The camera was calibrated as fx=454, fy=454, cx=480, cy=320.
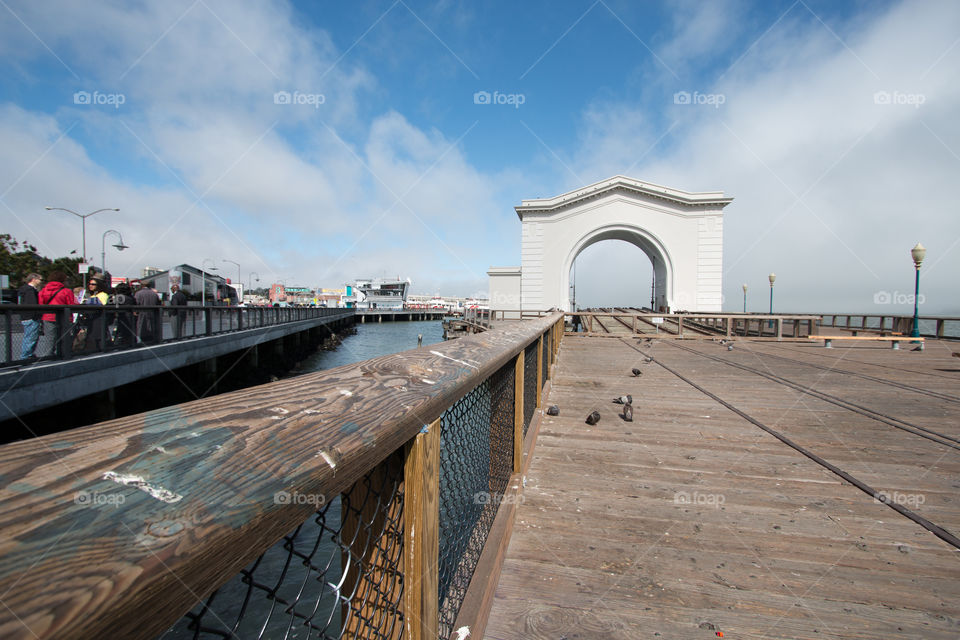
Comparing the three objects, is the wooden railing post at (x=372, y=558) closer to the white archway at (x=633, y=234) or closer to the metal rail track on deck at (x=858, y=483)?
the metal rail track on deck at (x=858, y=483)

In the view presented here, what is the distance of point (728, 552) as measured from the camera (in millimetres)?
2631

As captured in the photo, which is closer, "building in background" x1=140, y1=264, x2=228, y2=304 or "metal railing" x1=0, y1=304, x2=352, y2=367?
"metal railing" x1=0, y1=304, x2=352, y2=367

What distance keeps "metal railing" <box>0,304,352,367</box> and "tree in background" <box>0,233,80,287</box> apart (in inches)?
1688

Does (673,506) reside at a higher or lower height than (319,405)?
lower

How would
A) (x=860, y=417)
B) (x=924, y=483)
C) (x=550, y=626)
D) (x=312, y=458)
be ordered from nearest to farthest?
(x=312, y=458) → (x=550, y=626) → (x=924, y=483) → (x=860, y=417)

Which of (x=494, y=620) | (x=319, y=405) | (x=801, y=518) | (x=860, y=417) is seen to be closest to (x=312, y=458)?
(x=319, y=405)

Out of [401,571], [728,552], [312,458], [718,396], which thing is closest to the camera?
[312,458]

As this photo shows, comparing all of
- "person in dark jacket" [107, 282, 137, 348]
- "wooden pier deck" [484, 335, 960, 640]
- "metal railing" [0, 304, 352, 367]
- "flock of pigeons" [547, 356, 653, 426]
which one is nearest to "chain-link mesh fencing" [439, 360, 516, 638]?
"wooden pier deck" [484, 335, 960, 640]

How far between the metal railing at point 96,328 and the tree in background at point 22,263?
42881mm

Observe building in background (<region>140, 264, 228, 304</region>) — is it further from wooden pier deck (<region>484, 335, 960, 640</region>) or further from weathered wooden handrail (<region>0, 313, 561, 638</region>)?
weathered wooden handrail (<region>0, 313, 561, 638</region>)

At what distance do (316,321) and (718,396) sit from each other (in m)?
35.6

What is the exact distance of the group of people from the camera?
7.75 metres

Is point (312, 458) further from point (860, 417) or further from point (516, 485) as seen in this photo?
point (860, 417)

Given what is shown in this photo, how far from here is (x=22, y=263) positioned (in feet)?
162
